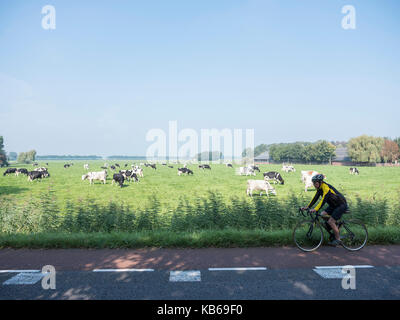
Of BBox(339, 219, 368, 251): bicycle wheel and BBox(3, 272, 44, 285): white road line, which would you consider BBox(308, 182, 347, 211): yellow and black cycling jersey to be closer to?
BBox(339, 219, 368, 251): bicycle wheel

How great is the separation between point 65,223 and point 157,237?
3.75m

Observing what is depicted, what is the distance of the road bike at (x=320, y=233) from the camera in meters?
7.25

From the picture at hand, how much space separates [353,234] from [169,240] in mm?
4988

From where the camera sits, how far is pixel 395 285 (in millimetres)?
4969

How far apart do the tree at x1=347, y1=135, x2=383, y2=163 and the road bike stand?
96509 millimetres

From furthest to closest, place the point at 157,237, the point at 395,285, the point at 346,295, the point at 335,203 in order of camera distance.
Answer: the point at 157,237 < the point at 335,203 < the point at 395,285 < the point at 346,295

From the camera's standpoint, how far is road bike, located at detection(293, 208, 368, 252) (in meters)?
7.25

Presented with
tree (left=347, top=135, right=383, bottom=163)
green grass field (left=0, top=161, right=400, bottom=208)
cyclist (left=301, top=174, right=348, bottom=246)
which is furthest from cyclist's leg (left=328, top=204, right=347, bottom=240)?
tree (left=347, top=135, right=383, bottom=163)

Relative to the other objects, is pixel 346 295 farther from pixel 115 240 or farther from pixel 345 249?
pixel 115 240

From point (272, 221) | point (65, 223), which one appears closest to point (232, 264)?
point (272, 221)

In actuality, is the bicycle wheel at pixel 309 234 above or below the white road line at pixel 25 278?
above

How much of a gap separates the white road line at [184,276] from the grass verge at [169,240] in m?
1.80

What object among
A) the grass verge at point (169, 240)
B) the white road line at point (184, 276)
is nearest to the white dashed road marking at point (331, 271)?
the grass verge at point (169, 240)

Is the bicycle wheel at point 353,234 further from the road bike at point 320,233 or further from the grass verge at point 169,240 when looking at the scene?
the grass verge at point 169,240
